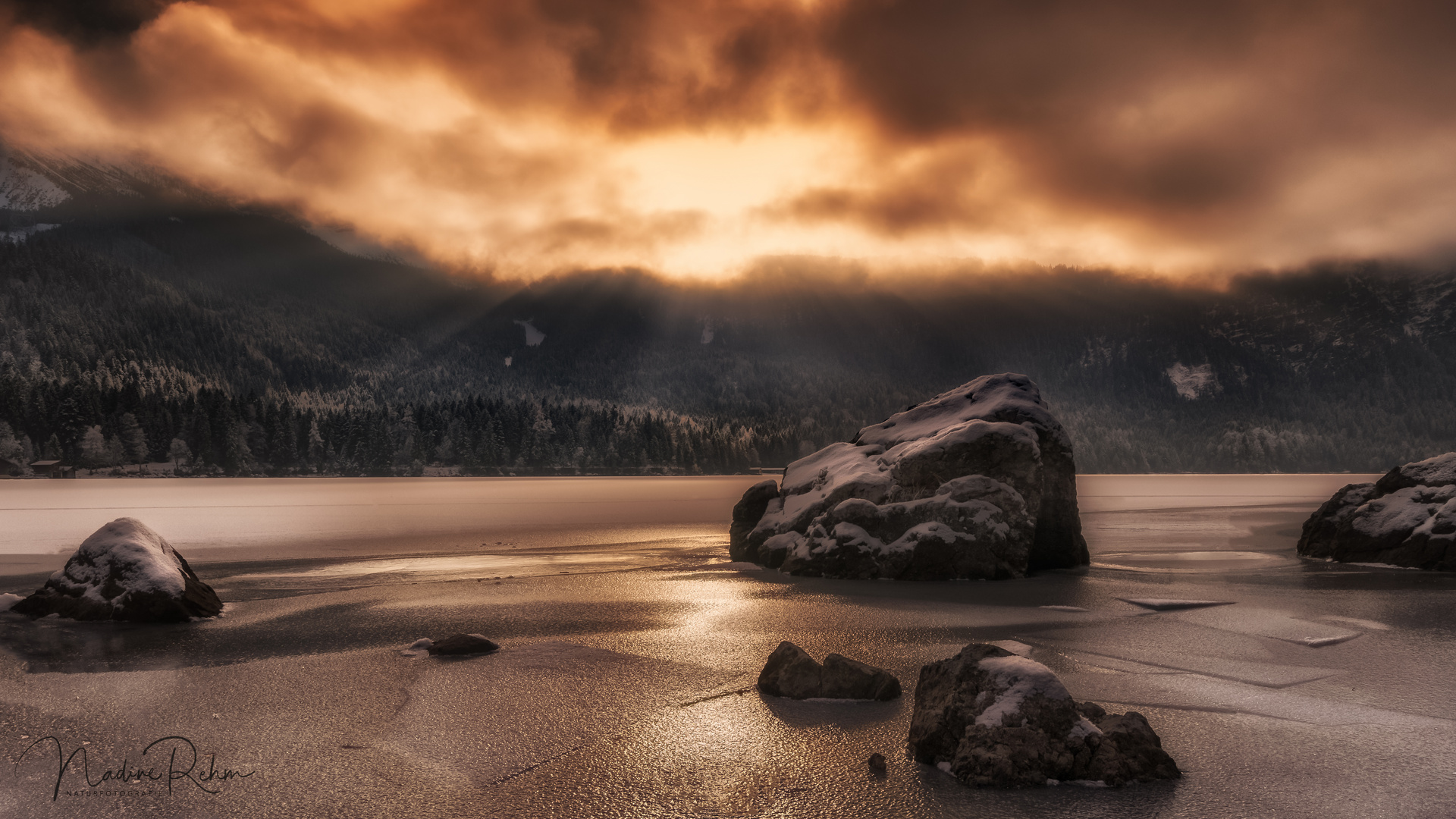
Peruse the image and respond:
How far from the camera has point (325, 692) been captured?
1083 centimetres

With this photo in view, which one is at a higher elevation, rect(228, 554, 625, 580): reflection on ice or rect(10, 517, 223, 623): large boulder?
rect(10, 517, 223, 623): large boulder

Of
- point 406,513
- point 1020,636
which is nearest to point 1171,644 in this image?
point 1020,636

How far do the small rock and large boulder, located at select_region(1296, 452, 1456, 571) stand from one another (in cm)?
2931

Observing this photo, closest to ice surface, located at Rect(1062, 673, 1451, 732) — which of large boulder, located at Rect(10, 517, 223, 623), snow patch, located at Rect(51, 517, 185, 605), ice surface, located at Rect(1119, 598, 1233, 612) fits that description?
ice surface, located at Rect(1119, 598, 1233, 612)

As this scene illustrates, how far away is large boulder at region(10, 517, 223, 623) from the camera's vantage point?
16281mm

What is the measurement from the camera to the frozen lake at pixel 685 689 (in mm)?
7359

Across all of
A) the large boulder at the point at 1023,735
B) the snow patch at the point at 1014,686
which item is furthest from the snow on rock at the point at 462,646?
the snow patch at the point at 1014,686

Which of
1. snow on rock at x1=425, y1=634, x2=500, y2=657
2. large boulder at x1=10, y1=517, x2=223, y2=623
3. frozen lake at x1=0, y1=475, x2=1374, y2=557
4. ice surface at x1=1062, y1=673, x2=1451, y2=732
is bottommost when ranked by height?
frozen lake at x1=0, y1=475, x2=1374, y2=557

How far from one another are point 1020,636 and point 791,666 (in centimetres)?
604

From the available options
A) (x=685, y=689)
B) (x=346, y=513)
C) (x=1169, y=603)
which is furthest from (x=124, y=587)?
(x=346, y=513)

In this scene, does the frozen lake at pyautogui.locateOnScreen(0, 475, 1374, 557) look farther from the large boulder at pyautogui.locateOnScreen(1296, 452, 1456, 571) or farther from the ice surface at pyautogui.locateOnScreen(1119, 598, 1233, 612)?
the large boulder at pyautogui.locateOnScreen(1296, 452, 1456, 571)

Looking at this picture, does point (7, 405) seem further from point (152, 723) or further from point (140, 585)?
point (152, 723)

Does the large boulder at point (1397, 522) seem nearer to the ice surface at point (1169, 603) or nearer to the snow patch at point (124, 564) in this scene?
the ice surface at point (1169, 603)

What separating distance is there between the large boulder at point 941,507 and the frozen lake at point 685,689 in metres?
1.57
